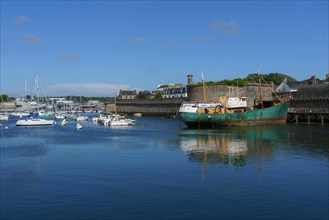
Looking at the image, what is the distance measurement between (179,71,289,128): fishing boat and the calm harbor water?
70.9ft

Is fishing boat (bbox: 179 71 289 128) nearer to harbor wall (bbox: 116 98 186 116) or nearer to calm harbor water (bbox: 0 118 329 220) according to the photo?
calm harbor water (bbox: 0 118 329 220)

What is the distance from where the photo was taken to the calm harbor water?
13.1 m

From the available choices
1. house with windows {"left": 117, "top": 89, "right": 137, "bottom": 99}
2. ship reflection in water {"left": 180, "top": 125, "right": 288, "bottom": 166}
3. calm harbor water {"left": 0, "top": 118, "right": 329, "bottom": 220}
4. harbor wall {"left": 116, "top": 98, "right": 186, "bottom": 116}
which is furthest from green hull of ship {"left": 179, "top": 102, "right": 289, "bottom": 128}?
Result: house with windows {"left": 117, "top": 89, "right": 137, "bottom": 99}

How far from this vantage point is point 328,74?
79.9m

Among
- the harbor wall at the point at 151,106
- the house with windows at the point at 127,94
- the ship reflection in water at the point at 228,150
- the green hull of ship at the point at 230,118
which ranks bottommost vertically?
the ship reflection in water at the point at 228,150

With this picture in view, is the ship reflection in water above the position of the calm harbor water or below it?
above

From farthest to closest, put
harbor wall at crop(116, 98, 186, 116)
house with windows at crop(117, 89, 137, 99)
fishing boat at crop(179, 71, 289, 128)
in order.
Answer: house with windows at crop(117, 89, 137, 99) → harbor wall at crop(116, 98, 186, 116) → fishing boat at crop(179, 71, 289, 128)

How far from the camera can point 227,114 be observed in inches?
2013

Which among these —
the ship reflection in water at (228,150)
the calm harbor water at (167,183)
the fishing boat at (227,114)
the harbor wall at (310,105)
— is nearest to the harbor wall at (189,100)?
the harbor wall at (310,105)

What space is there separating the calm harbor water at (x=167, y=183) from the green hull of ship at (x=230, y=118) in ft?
70.3

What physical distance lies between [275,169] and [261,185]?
4.05 m

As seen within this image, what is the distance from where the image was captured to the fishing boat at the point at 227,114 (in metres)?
50.5

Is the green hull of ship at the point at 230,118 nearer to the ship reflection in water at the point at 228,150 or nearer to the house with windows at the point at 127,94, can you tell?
the ship reflection in water at the point at 228,150

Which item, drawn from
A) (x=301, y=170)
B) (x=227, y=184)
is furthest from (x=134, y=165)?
(x=301, y=170)
